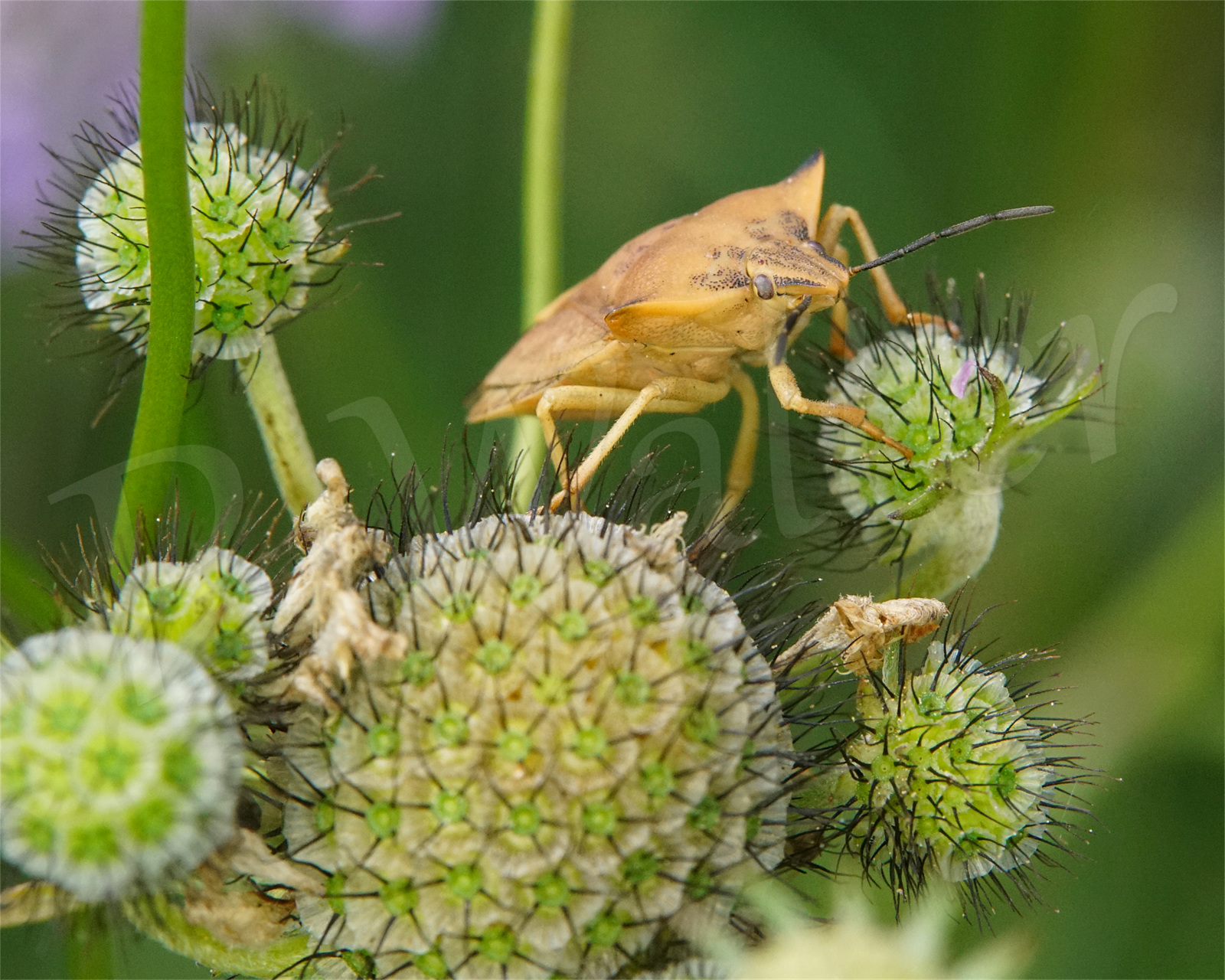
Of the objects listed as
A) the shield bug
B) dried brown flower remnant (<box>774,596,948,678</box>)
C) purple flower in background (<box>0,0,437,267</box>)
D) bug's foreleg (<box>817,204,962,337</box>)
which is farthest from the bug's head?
purple flower in background (<box>0,0,437,267</box>)

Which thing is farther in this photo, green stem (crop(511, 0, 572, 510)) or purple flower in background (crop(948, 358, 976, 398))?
green stem (crop(511, 0, 572, 510))

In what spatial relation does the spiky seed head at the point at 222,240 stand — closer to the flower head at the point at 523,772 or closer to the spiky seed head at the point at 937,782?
the flower head at the point at 523,772

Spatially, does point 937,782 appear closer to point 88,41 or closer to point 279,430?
point 279,430

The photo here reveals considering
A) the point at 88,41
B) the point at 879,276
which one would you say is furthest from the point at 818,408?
the point at 88,41

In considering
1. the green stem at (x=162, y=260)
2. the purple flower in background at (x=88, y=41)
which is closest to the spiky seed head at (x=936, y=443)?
the green stem at (x=162, y=260)

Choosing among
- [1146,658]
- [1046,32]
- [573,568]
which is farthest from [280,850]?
[1046,32]

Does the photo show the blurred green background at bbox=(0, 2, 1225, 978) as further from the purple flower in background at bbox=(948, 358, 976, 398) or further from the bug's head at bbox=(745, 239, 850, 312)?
the purple flower in background at bbox=(948, 358, 976, 398)
